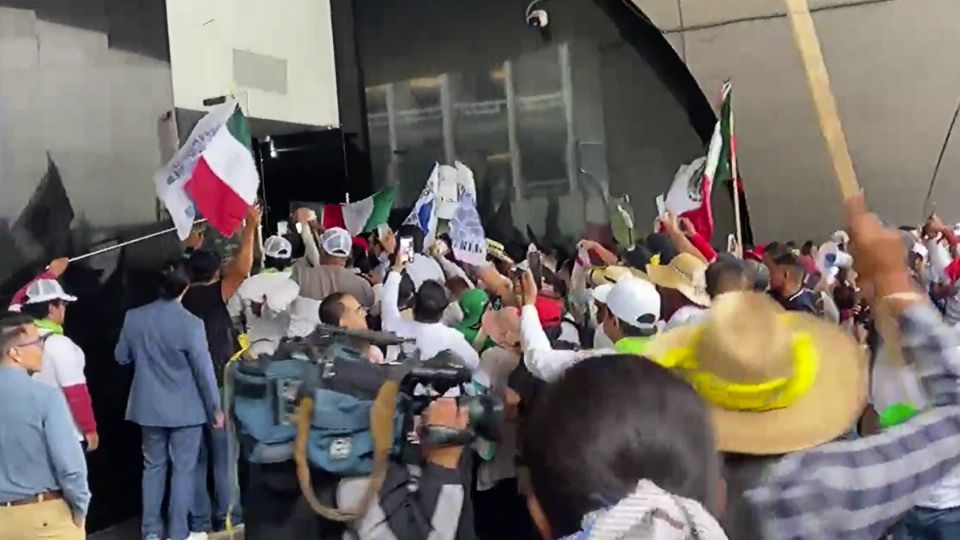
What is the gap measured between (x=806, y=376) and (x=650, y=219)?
11092mm

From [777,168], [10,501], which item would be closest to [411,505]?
[10,501]

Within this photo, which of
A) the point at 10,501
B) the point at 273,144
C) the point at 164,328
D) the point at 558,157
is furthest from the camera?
the point at 558,157

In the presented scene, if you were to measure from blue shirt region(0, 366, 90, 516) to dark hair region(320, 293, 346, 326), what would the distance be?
3.75ft

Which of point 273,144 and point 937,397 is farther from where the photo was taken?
point 273,144

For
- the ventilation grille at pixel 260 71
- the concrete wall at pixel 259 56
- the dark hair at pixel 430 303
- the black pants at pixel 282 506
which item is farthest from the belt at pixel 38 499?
the ventilation grille at pixel 260 71

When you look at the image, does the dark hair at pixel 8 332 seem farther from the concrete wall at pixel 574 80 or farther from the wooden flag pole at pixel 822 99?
the concrete wall at pixel 574 80

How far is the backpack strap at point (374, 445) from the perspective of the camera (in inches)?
155

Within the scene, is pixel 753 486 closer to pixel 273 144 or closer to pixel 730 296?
pixel 730 296

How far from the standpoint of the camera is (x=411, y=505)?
13.7 feet

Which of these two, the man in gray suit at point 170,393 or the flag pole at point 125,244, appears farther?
the flag pole at point 125,244

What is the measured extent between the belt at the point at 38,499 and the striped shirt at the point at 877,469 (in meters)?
3.35

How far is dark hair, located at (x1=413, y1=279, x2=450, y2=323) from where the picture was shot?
542cm

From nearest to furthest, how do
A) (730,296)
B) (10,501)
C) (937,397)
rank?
(937,397)
(730,296)
(10,501)

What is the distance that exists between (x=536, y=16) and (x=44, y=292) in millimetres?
7436
